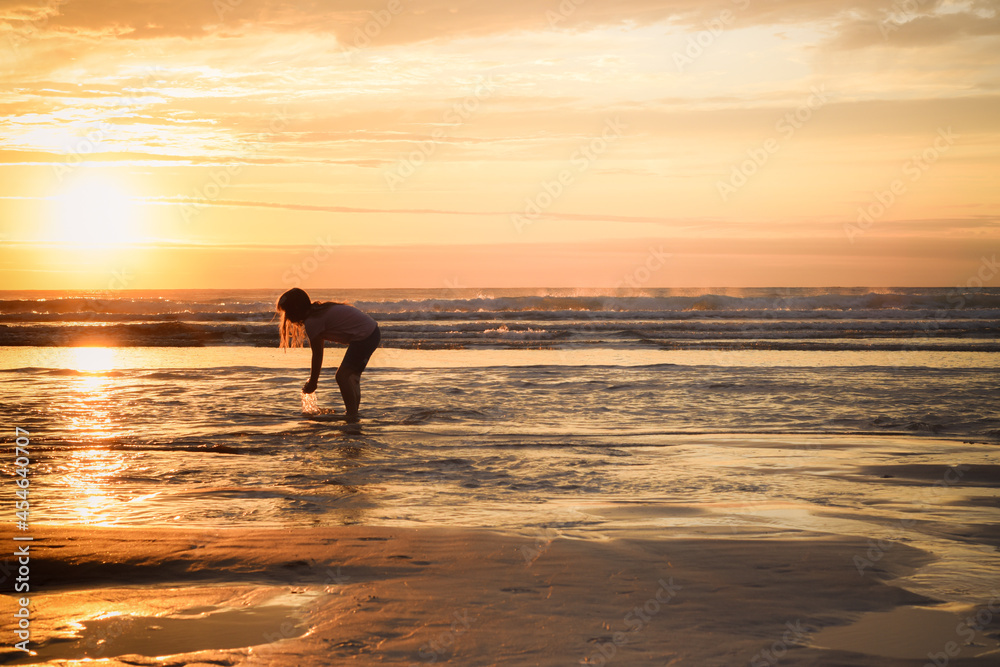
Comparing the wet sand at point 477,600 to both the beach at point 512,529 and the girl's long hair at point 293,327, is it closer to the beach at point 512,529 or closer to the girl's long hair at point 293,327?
the beach at point 512,529

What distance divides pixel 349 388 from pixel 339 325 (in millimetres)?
833

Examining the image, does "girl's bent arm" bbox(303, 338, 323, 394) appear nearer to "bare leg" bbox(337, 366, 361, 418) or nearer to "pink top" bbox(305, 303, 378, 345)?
"pink top" bbox(305, 303, 378, 345)

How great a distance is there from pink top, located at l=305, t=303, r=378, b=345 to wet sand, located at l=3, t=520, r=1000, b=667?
4564 mm

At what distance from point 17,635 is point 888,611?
3.60 meters

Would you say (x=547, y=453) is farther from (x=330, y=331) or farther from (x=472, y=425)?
(x=330, y=331)

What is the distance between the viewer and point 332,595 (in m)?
3.48

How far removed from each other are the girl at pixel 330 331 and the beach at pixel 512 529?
0.54 metres

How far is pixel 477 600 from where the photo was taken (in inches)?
134

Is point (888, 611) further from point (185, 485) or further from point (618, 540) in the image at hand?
point (185, 485)

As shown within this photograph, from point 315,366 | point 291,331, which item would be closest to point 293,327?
point 291,331

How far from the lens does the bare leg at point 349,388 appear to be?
9.27 meters

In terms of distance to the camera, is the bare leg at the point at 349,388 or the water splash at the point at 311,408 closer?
the bare leg at the point at 349,388

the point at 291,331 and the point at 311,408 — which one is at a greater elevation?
the point at 291,331

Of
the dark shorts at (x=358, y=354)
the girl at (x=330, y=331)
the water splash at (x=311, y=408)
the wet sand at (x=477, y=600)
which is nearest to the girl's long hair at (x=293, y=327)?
the girl at (x=330, y=331)
